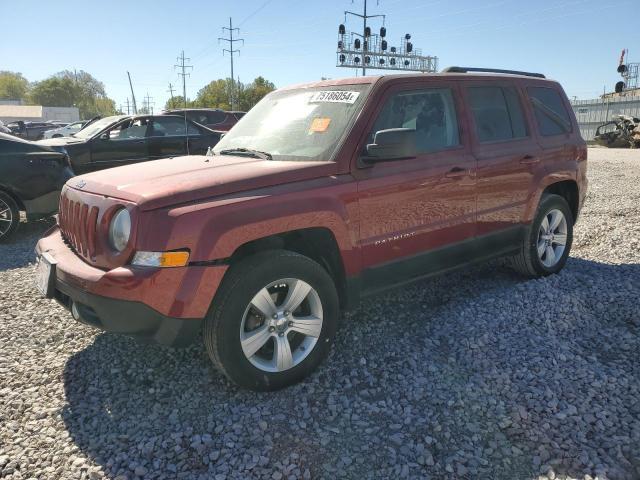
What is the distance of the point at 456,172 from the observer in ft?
12.6

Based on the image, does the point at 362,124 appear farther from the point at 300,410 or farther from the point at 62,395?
the point at 62,395

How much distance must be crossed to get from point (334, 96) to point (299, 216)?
114 cm

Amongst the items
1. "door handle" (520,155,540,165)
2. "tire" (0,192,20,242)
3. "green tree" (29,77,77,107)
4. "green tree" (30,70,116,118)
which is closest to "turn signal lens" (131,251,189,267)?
"door handle" (520,155,540,165)

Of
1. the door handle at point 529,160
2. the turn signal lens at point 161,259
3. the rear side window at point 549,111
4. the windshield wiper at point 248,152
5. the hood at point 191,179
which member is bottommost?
the turn signal lens at point 161,259

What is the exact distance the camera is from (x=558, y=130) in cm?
491

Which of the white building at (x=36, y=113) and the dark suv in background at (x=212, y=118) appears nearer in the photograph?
the dark suv in background at (x=212, y=118)

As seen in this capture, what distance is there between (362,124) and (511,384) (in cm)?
190

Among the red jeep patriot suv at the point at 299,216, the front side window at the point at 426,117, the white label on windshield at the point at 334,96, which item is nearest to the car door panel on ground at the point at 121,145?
the red jeep patriot suv at the point at 299,216

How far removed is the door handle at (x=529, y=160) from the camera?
443 cm

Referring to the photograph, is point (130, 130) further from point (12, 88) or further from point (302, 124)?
point (12, 88)

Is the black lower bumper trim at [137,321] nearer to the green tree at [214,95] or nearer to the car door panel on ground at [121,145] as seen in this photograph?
the car door panel on ground at [121,145]

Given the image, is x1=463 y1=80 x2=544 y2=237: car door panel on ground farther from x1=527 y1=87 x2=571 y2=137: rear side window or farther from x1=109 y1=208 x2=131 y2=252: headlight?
x1=109 y1=208 x2=131 y2=252: headlight

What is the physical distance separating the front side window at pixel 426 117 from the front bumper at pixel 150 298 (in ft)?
5.48

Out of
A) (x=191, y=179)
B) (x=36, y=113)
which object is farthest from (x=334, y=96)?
(x=36, y=113)
